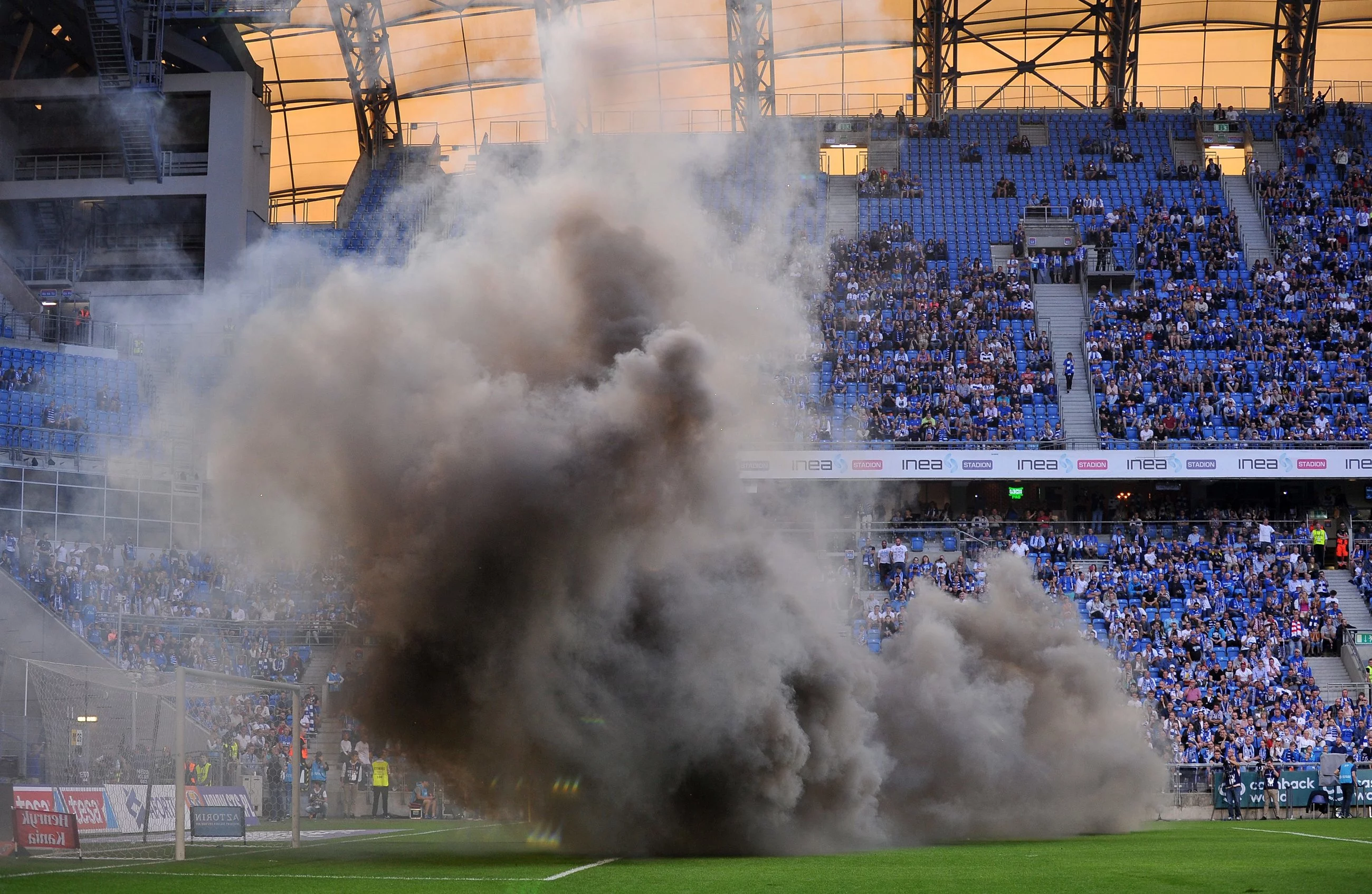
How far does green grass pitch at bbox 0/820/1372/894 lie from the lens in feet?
62.1

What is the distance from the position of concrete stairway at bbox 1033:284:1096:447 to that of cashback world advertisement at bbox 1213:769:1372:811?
1624 cm

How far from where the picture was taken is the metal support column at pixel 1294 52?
237 feet

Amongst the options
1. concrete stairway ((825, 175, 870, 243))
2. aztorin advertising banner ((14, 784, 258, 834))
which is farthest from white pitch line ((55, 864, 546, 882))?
concrete stairway ((825, 175, 870, 243))

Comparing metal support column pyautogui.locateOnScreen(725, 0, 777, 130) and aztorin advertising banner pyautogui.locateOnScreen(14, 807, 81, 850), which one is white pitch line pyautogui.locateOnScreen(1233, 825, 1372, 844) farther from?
metal support column pyautogui.locateOnScreen(725, 0, 777, 130)

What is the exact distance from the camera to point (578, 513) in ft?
79.9

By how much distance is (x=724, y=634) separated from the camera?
24891mm

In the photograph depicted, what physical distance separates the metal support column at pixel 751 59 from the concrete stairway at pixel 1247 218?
21.0 metres

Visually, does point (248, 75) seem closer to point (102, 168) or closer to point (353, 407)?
point (102, 168)

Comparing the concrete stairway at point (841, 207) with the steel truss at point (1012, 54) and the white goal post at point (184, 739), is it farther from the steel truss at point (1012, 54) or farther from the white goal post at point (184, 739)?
the white goal post at point (184, 739)

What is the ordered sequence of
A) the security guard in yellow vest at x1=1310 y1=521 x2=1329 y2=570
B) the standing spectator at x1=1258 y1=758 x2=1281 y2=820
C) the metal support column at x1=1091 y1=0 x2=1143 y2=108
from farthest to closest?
1. the metal support column at x1=1091 y1=0 x2=1143 y2=108
2. the security guard in yellow vest at x1=1310 y1=521 x2=1329 y2=570
3. the standing spectator at x1=1258 y1=758 x2=1281 y2=820

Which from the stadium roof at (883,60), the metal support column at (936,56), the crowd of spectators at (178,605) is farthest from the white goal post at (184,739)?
the metal support column at (936,56)

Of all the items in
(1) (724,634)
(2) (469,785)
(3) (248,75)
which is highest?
(3) (248,75)

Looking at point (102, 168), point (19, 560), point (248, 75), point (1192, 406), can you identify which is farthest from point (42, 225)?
point (1192, 406)

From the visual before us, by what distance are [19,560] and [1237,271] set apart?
4698 cm
